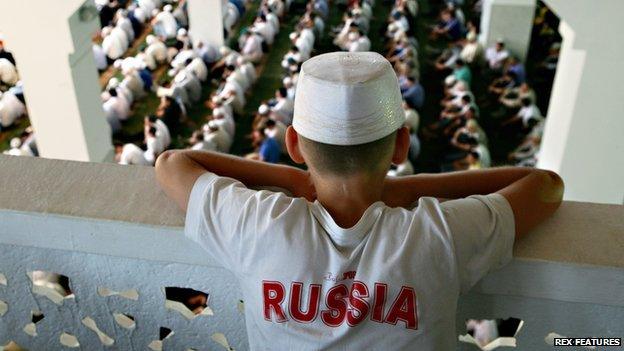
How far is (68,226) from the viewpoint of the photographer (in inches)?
78.6

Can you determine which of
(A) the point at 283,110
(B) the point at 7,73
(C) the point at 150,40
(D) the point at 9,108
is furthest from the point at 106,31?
(A) the point at 283,110

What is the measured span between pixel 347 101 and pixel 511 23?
35.2 feet

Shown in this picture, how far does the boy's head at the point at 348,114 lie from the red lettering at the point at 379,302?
257 millimetres

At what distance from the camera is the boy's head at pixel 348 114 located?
1.57 metres

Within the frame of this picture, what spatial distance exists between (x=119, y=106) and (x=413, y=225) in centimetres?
921

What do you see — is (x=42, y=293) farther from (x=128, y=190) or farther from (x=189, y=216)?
(x=189, y=216)

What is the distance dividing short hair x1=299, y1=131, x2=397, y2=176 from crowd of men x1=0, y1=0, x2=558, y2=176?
6.53 meters

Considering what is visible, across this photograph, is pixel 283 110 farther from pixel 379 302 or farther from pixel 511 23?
pixel 379 302

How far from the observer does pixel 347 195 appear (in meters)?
1.71

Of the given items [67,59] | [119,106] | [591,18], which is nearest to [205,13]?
[119,106]

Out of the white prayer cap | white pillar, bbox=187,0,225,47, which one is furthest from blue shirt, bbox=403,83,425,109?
the white prayer cap

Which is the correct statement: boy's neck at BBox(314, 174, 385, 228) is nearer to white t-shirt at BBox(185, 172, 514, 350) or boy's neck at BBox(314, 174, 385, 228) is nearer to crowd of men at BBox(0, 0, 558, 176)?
white t-shirt at BBox(185, 172, 514, 350)

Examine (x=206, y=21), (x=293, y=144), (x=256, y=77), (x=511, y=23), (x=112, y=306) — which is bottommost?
(x=256, y=77)

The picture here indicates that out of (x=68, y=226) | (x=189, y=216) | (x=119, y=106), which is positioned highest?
(x=189, y=216)
